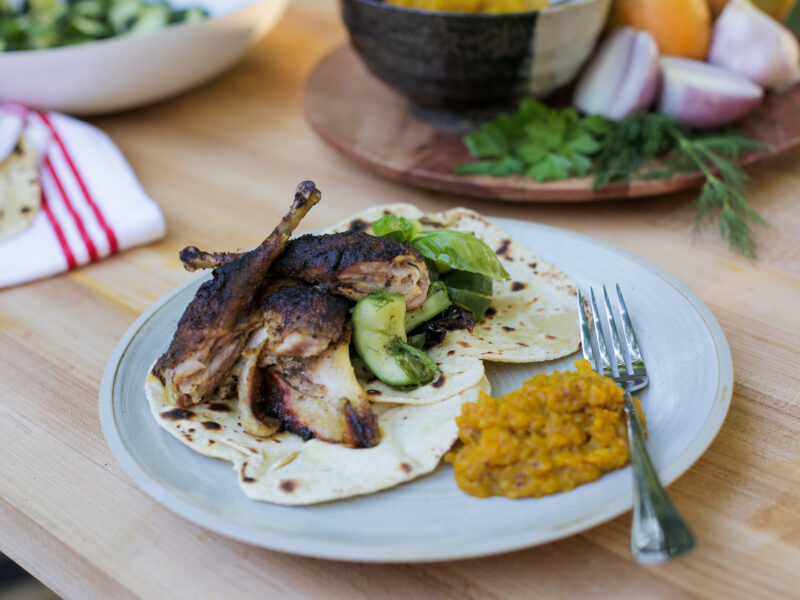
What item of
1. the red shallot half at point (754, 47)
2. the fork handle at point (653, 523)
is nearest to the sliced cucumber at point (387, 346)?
the fork handle at point (653, 523)

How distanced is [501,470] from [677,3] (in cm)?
221

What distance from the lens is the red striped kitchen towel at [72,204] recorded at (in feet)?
8.34

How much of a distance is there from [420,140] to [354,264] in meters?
1.30

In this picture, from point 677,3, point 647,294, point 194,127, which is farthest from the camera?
point 194,127

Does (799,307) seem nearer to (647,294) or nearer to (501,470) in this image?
(647,294)

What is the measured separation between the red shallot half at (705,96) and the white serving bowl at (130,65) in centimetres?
168

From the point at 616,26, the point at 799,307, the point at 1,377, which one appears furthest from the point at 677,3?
the point at 1,377

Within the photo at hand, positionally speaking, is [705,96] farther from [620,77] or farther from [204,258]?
[204,258]

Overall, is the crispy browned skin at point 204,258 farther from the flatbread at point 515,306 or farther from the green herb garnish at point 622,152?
the green herb garnish at point 622,152

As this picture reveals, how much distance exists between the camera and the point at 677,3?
2.92 meters

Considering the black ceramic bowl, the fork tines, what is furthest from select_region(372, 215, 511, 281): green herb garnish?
the black ceramic bowl

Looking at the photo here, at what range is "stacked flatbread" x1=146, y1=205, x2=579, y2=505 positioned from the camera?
147 cm

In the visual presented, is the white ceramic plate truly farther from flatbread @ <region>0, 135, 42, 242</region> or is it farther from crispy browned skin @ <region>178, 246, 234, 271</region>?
flatbread @ <region>0, 135, 42, 242</region>

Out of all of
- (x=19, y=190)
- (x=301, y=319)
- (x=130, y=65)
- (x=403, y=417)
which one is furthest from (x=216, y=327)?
(x=130, y=65)
